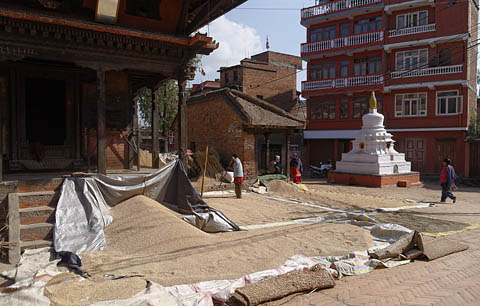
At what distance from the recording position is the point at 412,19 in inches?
1000

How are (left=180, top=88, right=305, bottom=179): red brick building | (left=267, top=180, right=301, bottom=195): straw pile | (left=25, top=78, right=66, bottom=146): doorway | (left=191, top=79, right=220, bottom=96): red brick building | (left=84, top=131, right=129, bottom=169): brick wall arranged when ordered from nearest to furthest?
1. (left=25, top=78, right=66, bottom=146): doorway
2. (left=84, top=131, right=129, bottom=169): brick wall
3. (left=267, top=180, right=301, bottom=195): straw pile
4. (left=180, top=88, right=305, bottom=179): red brick building
5. (left=191, top=79, right=220, bottom=96): red brick building

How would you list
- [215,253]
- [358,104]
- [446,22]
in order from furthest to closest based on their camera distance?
[358,104] < [446,22] < [215,253]

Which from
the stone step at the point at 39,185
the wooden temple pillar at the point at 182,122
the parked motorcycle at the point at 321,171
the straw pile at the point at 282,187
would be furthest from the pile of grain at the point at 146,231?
the parked motorcycle at the point at 321,171

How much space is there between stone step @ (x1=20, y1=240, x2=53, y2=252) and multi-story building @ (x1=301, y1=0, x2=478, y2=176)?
70.3 ft

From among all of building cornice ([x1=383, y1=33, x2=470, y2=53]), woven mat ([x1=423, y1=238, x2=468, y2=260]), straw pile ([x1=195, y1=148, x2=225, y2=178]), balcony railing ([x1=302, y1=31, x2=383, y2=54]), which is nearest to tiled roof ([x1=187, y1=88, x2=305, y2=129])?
straw pile ([x1=195, y1=148, x2=225, y2=178])

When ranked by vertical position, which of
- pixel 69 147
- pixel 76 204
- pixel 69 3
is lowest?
pixel 76 204

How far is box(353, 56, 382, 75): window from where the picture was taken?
2631 cm

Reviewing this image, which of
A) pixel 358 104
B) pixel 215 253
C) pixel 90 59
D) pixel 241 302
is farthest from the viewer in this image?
pixel 358 104

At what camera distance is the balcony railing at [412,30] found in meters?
24.2

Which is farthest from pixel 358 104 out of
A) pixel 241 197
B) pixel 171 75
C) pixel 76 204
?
pixel 76 204

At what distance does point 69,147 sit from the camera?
446 inches

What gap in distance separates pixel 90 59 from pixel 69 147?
3.81 m

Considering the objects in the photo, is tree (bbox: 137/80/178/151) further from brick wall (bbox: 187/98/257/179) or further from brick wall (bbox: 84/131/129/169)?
brick wall (bbox: 84/131/129/169)

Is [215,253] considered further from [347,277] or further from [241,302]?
[347,277]
